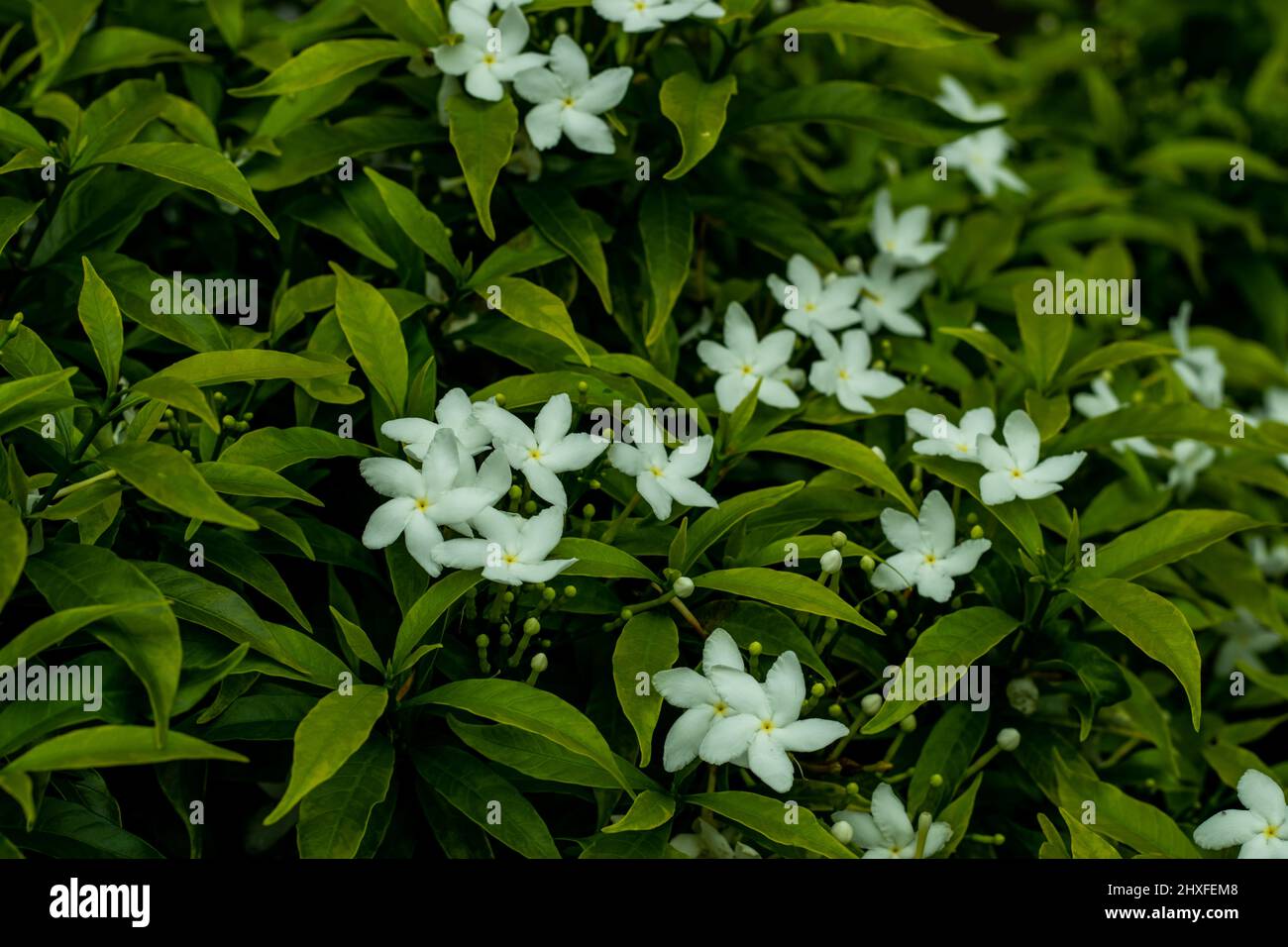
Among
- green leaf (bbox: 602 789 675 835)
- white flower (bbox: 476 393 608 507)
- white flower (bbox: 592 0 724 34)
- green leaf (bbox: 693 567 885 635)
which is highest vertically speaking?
white flower (bbox: 592 0 724 34)

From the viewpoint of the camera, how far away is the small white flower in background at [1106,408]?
178 cm

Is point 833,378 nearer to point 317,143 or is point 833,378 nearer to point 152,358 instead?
point 317,143

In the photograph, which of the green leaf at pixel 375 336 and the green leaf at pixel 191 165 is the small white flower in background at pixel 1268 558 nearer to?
the green leaf at pixel 375 336

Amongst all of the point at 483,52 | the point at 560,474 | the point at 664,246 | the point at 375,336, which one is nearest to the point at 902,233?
the point at 664,246

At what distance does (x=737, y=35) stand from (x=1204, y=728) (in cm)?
115

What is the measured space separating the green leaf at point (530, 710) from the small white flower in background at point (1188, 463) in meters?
1.05

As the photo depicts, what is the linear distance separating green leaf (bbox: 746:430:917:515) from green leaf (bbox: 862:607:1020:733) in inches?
5.8

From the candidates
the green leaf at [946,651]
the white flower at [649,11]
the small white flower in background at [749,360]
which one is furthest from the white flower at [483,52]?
the green leaf at [946,651]

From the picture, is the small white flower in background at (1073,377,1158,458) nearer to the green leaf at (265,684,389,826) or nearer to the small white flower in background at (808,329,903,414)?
the small white flower in background at (808,329,903,414)

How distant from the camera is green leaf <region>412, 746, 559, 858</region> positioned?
122 cm

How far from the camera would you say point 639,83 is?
1.80m

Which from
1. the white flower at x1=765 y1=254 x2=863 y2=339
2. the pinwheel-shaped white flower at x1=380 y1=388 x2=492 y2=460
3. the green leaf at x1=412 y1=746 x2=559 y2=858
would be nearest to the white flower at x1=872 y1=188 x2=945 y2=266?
the white flower at x1=765 y1=254 x2=863 y2=339

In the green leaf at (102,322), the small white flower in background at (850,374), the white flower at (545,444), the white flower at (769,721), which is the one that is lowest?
the white flower at (769,721)

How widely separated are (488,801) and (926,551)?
23.2 inches
